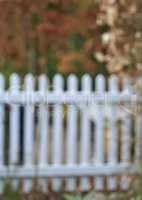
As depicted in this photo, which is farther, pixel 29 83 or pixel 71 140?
pixel 71 140

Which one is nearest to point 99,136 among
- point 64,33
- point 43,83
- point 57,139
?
point 57,139

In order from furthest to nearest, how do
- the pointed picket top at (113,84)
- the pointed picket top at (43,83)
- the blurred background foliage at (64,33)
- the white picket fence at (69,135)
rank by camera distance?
the blurred background foliage at (64,33), the pointed picket top at (113,84), the white picket fence at (69,135), the pointed picket top at (43,83)

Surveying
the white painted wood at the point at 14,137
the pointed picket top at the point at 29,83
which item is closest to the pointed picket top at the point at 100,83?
→ the pointed picket top at the point at 29,83

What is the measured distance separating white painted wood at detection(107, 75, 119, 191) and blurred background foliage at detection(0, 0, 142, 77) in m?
0.21

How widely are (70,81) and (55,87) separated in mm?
148

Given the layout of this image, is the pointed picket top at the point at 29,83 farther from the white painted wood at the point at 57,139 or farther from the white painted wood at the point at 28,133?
the white painted wood at the point at 57,139

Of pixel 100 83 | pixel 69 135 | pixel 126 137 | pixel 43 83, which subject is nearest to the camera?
pixel 43 83

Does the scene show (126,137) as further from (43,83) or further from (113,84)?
(43,83)

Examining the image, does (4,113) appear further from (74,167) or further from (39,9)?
(39,9)

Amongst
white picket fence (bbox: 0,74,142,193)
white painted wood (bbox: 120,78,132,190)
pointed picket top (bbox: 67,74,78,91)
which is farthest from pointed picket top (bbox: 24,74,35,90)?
white painted wood (bbox: 120,78,132,190)

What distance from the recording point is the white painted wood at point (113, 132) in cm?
593

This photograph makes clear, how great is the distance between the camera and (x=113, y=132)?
611cm

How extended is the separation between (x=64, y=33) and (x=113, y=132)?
158 cm

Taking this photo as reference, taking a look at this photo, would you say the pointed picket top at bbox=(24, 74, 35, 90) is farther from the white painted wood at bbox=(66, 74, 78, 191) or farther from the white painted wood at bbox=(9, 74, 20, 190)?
the white painted wood at bbox=(66, 74, 78, 191)
